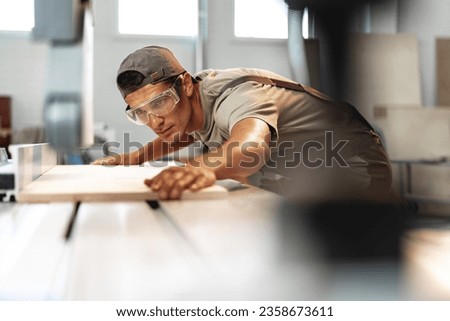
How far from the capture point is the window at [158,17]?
3.54 ft

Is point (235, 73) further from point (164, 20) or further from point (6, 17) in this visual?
point (6, 17)

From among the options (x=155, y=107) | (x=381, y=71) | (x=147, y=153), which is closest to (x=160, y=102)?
(x=155, y=107)

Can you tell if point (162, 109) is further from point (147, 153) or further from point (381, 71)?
point (381, 71)

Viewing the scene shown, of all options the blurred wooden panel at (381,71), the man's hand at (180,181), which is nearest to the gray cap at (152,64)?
the man's hand at (180,181)

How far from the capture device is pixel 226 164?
96 cm

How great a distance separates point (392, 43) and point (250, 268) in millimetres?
640

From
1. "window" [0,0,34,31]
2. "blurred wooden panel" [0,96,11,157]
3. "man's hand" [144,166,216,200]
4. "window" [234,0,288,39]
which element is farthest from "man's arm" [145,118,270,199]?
"window" [0,0,34,31]

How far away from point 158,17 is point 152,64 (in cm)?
15

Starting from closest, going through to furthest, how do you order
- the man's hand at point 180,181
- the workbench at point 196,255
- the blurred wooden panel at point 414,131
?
1. the workbench at point 196,255
2. the man's hand at point 180,181
3. the blurred wooden panel at point 414,131

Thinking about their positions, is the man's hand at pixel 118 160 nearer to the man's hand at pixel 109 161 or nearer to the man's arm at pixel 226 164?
the man's hand at pixel 109 161

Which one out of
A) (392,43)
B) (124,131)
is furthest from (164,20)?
(392,43)

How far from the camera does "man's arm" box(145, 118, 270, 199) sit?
0.91 meters

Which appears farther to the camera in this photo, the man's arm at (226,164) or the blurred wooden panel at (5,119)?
the blurred wooden panel at (5,119)

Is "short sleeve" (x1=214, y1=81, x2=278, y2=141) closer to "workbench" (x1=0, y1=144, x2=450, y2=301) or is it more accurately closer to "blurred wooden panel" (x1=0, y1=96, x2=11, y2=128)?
"workbench" (x1=0, y1=144, x2=450, y2=301)
